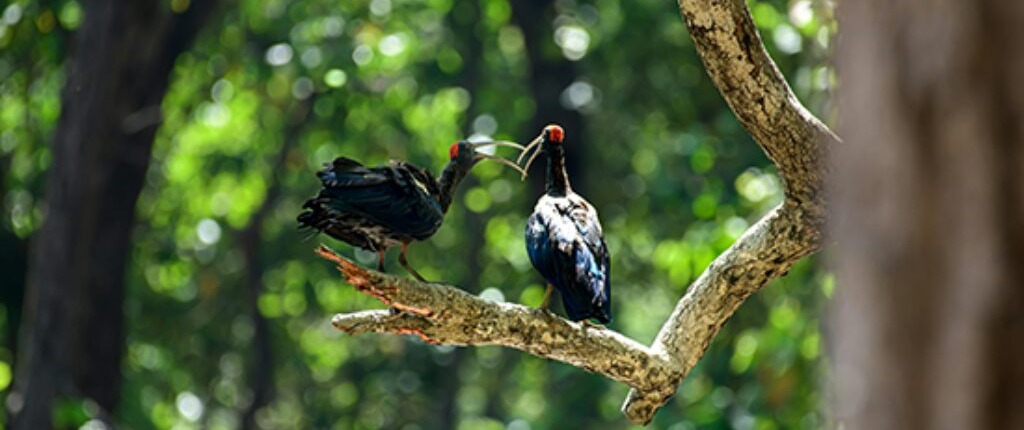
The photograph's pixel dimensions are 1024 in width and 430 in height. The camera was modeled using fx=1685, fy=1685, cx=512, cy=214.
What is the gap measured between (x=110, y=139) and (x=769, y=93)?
6902mm

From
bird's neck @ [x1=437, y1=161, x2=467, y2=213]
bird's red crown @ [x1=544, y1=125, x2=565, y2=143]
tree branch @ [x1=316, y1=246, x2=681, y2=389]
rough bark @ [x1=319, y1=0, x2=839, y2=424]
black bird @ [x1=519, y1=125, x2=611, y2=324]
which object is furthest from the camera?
bird's neck @ [x1=437, y1=161, x2=467, y2=213]

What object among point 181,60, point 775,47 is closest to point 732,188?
point 775,47

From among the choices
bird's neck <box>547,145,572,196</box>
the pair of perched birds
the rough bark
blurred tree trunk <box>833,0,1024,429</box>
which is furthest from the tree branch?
blurred tree trunk <box>833,0,1024,429</box>

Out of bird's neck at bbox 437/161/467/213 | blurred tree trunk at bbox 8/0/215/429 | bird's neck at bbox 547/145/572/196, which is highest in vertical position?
bird's neck at bbox 547/145/572/196

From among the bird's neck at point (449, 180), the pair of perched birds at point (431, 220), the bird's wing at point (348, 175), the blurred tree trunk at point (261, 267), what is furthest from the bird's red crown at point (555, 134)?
the blurred tree trunk at point (261, 267)

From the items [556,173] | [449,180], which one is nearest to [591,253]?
[556,173]

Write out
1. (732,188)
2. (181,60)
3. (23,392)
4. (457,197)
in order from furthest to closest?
(457,197) < (181,60) < (732,188) < (23,392)

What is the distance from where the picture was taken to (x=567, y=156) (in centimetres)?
1526

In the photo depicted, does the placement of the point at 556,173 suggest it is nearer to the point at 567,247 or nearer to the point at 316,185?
the point at 567,247

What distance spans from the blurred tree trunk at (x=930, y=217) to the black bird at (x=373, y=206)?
3320mm

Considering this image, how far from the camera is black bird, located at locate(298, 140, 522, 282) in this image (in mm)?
5223

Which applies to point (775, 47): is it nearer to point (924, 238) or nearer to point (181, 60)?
point (181, 60)

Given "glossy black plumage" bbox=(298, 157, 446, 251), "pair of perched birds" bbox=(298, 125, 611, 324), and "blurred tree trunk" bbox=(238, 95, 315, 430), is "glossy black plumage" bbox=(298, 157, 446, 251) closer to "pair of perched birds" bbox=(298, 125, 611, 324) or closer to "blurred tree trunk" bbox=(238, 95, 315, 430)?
"pair of perched birds" bbox=(298, 125, 611, 324)

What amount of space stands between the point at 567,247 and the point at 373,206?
2.13 feet
